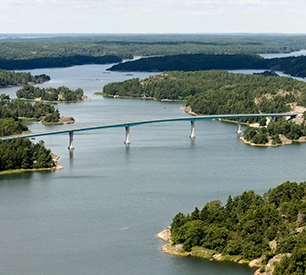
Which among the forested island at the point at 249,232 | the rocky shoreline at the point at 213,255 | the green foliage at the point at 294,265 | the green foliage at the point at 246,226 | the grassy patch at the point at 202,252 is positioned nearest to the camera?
the green foliage at the point at 294,265

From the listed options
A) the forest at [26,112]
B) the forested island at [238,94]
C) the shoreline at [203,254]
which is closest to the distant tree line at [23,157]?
the forested island at [238,94]

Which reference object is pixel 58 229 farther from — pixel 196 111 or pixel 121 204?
pixel 196 111

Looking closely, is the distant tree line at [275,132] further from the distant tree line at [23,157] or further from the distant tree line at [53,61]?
the distant tree line at [53,61]

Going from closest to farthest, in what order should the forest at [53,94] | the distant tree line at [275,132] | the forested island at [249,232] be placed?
the forested island at [249,232]
the distant tree line at [275,132]
the forest at [53,94]

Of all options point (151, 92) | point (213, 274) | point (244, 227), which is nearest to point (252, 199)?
point (244, 227)

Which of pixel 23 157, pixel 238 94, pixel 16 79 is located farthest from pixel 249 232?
pixel 16 79

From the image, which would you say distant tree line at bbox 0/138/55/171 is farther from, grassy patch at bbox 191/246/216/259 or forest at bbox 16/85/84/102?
forest at bbox 16/85/84/102
